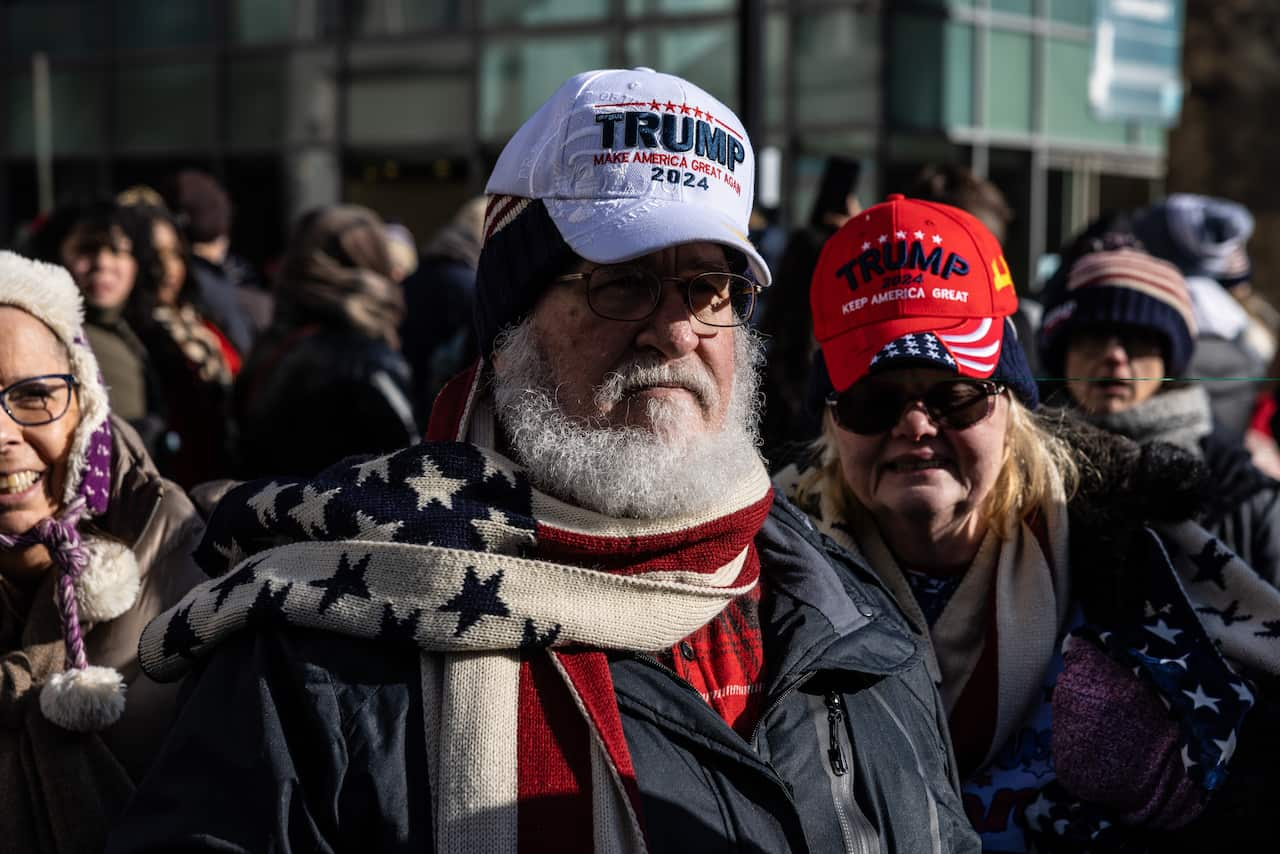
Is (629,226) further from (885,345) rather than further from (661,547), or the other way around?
(885,345)

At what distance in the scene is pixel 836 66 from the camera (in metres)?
13.8

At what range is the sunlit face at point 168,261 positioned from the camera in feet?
17.1

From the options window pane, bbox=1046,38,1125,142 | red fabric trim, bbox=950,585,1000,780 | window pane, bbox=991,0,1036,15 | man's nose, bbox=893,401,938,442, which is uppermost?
window pane, bbox=991,0,1036,15

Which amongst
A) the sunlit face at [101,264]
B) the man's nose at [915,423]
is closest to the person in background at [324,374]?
the sunlit face at [101,264]

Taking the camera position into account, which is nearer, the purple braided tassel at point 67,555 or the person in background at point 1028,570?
the person in background at point 1028,570

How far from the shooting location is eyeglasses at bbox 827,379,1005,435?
270 centimetres

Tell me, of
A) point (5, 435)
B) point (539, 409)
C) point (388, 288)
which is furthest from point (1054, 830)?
point (388, 288)

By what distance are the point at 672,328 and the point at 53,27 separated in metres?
18.7

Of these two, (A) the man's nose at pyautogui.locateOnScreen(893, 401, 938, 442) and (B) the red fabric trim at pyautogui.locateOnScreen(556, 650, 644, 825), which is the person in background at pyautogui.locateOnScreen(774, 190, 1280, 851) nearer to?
(A) the man's nose at pyautogui.locateOnScreen(893, 401, 938, 442)

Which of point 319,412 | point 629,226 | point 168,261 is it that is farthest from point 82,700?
point 168,261

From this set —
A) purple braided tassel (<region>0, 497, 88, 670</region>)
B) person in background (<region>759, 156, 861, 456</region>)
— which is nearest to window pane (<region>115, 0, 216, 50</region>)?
person in background (<region>759, 156, 861, 456</region>)

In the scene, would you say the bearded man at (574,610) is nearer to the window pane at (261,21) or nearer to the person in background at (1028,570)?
the person in background at (1028,570)

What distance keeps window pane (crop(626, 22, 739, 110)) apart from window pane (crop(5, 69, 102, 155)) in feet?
24.8

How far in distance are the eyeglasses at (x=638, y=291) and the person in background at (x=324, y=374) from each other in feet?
8.28
